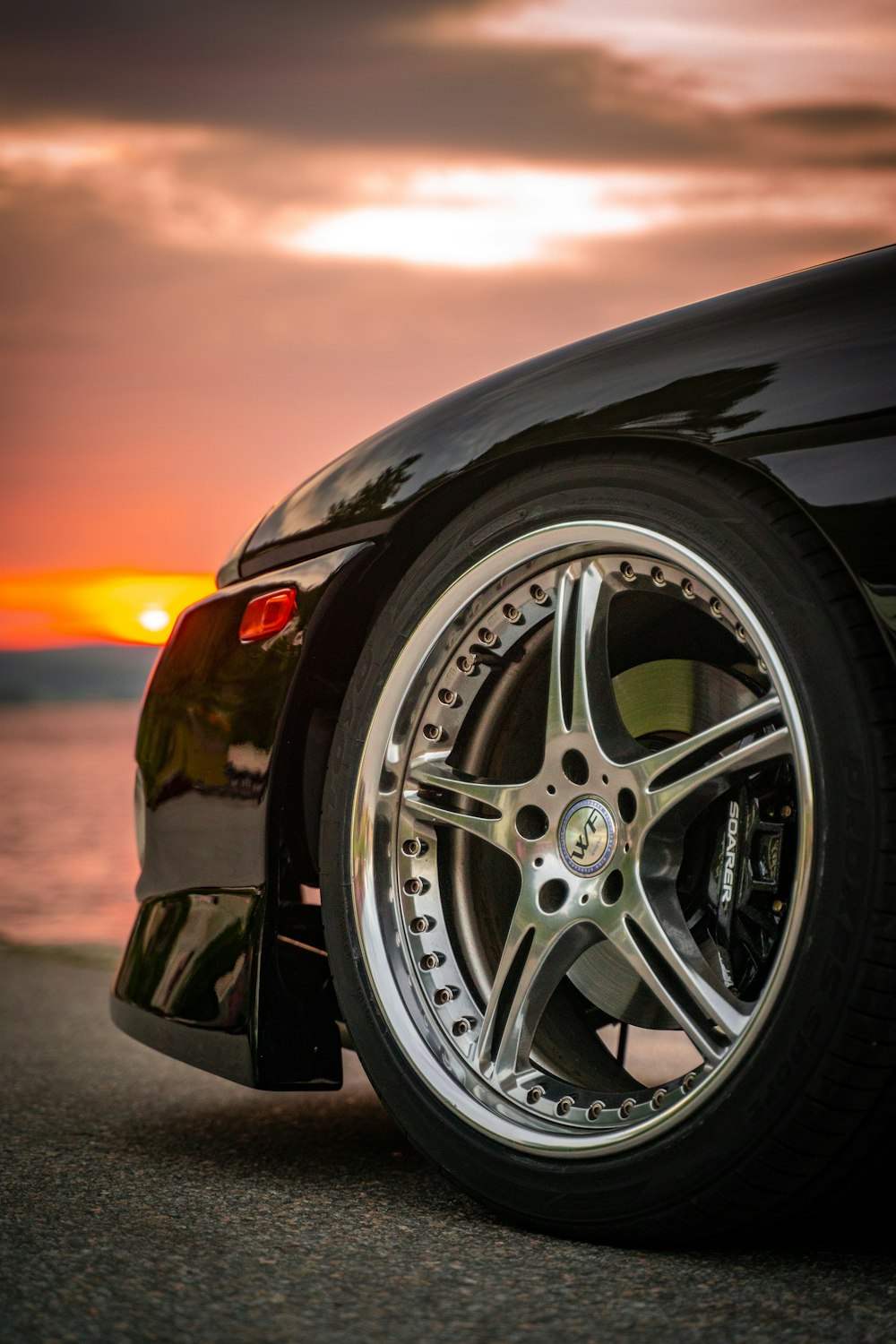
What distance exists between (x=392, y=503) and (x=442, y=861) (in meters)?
0.57

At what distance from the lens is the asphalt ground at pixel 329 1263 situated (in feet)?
4.49

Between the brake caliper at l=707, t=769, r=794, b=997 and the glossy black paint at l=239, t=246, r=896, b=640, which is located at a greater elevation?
the glossy black paint at l=239, t=246, r=896, b=640

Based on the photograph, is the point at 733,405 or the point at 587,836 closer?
the point at 733,405

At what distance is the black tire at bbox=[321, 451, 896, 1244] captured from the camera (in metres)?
1.46

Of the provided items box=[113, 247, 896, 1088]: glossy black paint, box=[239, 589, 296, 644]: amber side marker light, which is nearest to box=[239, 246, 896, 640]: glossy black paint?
box=[113, 247, 896, 1088]: glossy black paint

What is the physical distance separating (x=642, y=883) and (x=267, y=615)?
0.85 metres

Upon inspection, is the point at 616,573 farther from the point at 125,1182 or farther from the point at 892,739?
the point at 125,1182

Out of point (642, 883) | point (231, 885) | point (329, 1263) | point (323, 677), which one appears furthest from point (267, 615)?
point (329, 1263)

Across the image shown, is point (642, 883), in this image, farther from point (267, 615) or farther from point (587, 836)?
point (267, 615)

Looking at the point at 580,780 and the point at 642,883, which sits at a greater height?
the point at 580,780

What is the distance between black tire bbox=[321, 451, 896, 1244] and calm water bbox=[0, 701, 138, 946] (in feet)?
3.49

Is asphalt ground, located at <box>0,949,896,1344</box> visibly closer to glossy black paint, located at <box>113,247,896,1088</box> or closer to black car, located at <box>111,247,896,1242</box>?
black car, located at <box>111,247,896,1242</box>

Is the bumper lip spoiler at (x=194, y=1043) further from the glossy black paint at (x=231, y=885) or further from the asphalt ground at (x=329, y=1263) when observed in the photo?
the asphalt ground at (x=329, y=1263)

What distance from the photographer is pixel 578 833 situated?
179 centimetres
